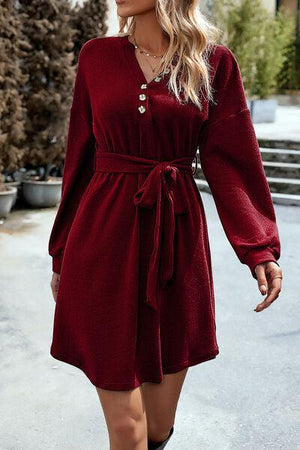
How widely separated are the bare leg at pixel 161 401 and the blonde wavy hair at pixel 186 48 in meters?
0.84

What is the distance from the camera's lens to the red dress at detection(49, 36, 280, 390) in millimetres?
2084

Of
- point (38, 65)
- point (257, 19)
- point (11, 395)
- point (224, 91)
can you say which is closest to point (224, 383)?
point (11, 395)

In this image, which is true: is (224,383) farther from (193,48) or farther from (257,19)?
(257,19)

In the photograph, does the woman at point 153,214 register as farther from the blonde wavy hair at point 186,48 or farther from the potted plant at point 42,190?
the potted plant at point 42,190

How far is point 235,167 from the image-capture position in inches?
87.4

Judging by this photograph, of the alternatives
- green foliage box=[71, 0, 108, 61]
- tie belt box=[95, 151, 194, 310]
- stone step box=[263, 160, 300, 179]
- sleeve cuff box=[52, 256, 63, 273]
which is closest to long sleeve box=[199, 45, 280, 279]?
tie belt box=[95, 151, 194, 310]

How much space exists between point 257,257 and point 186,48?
0.65 metres

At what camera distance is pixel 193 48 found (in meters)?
2.12

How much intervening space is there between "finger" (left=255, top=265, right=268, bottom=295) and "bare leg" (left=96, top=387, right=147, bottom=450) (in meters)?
0.48

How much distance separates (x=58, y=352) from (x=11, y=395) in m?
1.56

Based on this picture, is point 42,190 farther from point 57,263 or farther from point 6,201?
point 57,263

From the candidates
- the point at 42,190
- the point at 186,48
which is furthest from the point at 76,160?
the point at 42,190

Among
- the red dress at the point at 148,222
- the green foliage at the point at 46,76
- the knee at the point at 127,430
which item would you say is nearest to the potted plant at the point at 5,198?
the green foliage at the point at 46,76

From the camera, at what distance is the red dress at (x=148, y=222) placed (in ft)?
6.84
